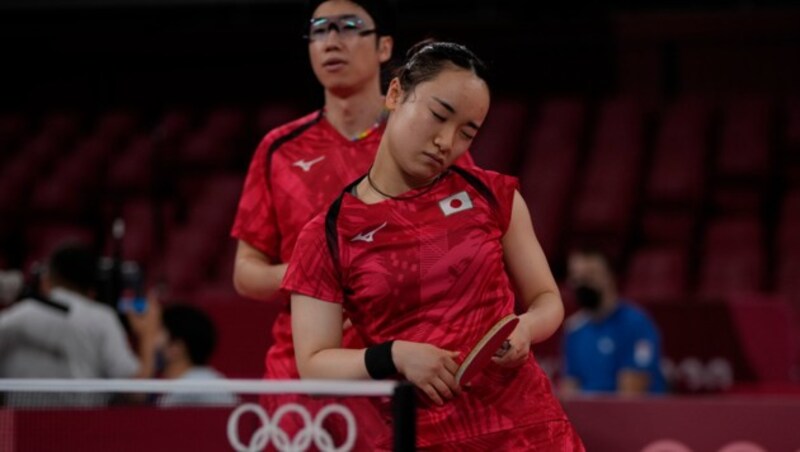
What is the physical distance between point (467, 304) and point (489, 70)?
0.44 metres

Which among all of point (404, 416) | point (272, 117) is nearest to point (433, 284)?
point (404, 416)

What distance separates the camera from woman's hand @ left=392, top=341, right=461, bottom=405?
7.59 feet

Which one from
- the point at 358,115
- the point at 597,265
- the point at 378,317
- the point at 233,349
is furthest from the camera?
the point at 233,349

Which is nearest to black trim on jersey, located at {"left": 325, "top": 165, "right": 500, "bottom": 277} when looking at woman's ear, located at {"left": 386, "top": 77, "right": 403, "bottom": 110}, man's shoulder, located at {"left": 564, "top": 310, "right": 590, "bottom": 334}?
woman's ear, located at {"left": 386, "top": 77, "right": 403, "bottom": 110}

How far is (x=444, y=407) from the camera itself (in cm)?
244

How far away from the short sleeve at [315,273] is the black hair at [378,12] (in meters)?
1.05

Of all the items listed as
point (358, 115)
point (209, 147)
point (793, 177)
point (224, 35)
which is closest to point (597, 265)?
point (358, 115)

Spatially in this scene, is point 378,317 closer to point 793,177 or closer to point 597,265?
point 597,265

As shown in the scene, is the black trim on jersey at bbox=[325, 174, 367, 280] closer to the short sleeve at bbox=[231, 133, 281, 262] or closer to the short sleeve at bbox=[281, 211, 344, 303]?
the short sleeve at bbox=[281, 211, 344, 303]

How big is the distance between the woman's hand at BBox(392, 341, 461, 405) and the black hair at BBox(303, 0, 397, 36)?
1.30 m

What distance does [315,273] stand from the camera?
2.48 m

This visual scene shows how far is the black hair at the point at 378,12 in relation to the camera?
3434 millimetres

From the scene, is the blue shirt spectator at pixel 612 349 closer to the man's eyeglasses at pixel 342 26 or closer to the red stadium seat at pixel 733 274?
the red stadium seat at pixel 733 274

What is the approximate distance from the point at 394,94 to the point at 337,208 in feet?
0.78
